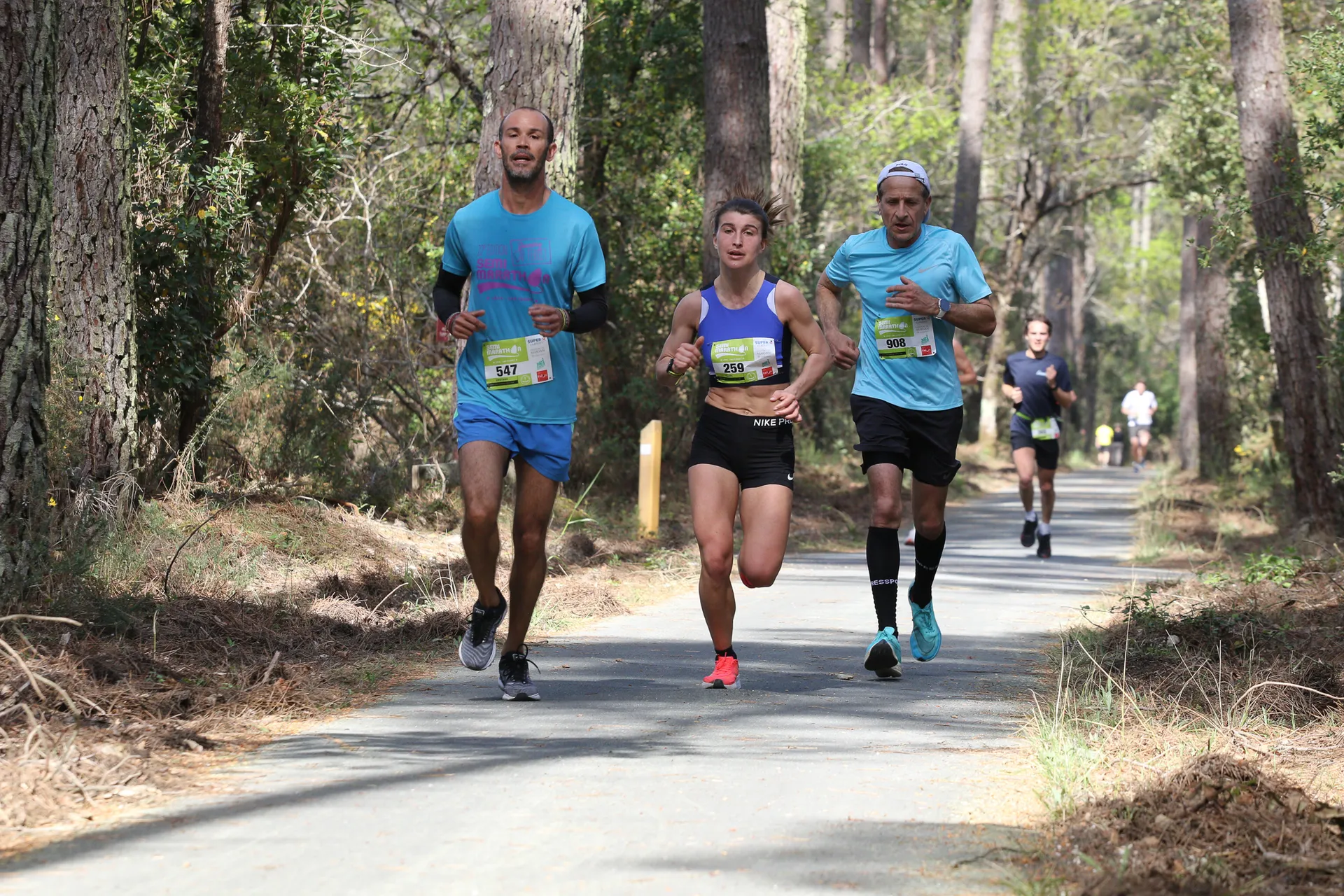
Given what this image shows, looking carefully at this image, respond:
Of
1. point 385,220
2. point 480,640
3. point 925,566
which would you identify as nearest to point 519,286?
point 480,640

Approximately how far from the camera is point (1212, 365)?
27812 mm

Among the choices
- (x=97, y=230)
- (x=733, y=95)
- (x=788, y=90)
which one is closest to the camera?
(x=97, y=230)

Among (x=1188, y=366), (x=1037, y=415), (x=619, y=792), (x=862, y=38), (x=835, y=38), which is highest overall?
(x=862, y=38)

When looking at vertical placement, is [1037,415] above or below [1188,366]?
below

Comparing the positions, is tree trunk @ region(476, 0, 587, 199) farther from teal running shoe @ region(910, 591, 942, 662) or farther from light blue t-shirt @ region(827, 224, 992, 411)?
teal running shoe @ region(910, 591, 942, 662)

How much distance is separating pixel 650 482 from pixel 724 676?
8102 mm

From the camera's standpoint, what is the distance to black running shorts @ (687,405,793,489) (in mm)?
7531

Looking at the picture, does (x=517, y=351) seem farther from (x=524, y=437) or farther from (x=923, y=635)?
(x=923, y=635)

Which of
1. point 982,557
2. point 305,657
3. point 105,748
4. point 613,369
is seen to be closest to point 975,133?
point 613,369

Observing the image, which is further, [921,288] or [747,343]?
[921,288]

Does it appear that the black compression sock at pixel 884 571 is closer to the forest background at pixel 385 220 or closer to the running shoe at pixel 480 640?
the running shoe at pixel 480 640

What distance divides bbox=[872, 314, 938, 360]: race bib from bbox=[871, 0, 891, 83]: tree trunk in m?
38.5

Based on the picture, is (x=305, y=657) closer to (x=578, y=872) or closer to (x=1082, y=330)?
(x=578, y=872)

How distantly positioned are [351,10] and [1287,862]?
12061 millimetres
